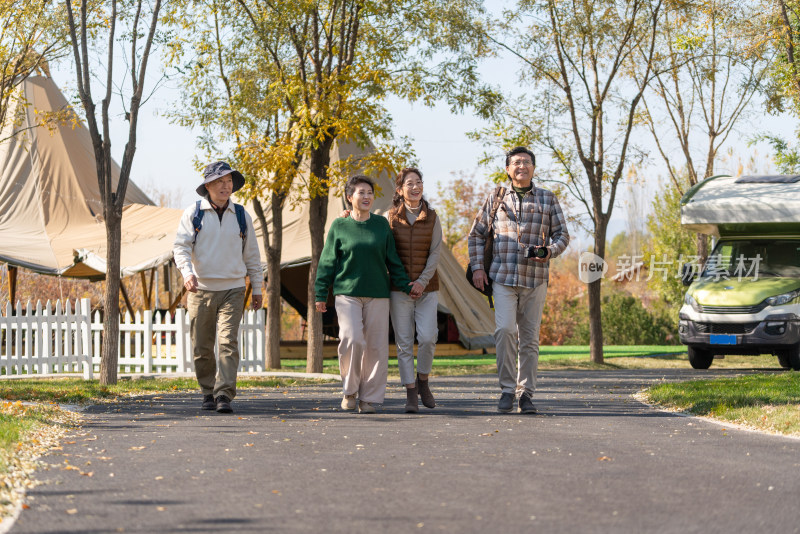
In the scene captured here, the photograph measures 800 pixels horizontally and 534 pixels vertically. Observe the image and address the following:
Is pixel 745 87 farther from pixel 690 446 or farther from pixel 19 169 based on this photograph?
pixel 690 446

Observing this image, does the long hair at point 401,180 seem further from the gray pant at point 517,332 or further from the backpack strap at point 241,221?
the backpack strap at point 241,221

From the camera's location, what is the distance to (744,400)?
343 inches

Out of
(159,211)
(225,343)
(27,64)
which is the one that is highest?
(27,64)

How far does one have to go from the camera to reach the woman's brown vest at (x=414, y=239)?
849cm

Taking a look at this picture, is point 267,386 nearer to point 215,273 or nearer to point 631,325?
point 215,273

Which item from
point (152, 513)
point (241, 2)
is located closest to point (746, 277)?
point (241, 2)

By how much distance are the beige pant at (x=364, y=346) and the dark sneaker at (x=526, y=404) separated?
109 centimetres

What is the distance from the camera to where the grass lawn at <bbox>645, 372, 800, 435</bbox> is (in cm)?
743

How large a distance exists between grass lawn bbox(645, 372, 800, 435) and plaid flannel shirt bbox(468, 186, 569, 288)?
68.9 inches

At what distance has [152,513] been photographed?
168 inches

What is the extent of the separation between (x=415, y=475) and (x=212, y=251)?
4.02m

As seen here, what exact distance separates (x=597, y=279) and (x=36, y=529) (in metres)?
15.7

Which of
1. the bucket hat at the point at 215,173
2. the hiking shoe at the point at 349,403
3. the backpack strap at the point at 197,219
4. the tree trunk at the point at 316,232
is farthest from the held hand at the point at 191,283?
the tree trunk at the point at 316,232

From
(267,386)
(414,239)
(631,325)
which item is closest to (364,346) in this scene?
(414,239)
